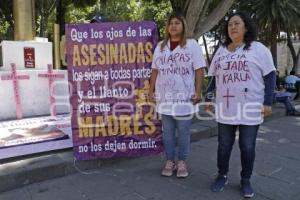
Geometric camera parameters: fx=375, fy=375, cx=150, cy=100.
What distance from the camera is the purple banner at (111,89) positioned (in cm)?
422

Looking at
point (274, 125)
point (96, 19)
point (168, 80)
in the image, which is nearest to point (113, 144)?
point (168, 80)

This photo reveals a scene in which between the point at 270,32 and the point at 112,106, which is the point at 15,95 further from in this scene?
the point at 270,32

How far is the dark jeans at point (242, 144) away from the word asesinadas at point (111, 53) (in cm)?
130

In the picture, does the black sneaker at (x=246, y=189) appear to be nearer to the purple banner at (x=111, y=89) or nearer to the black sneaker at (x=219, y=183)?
the black sneaker at (x=219, y=183)

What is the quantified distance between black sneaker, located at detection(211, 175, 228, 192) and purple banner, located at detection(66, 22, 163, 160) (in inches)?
37.2

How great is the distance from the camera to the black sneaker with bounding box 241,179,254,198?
11.6 ft

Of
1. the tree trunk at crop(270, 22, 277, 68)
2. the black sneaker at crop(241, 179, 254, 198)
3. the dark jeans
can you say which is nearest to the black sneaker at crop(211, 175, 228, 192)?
the dark jeans

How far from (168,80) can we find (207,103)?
1.70ft

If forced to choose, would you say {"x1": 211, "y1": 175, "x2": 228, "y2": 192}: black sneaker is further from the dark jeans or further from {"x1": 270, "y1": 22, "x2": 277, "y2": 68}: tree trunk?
{"x1": 270, "y1": 22, "x2": 277, "y2": 68}: tree trunk

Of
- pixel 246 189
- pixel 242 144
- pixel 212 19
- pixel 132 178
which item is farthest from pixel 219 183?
pixel 212 19

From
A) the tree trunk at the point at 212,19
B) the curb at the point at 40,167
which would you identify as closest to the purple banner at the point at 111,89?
the curb at the point at 40,167

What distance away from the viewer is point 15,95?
6305mm

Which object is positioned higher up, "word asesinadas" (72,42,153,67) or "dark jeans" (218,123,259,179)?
"word asesinadas" (72,42,153,67)

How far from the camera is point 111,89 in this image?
434 cm
